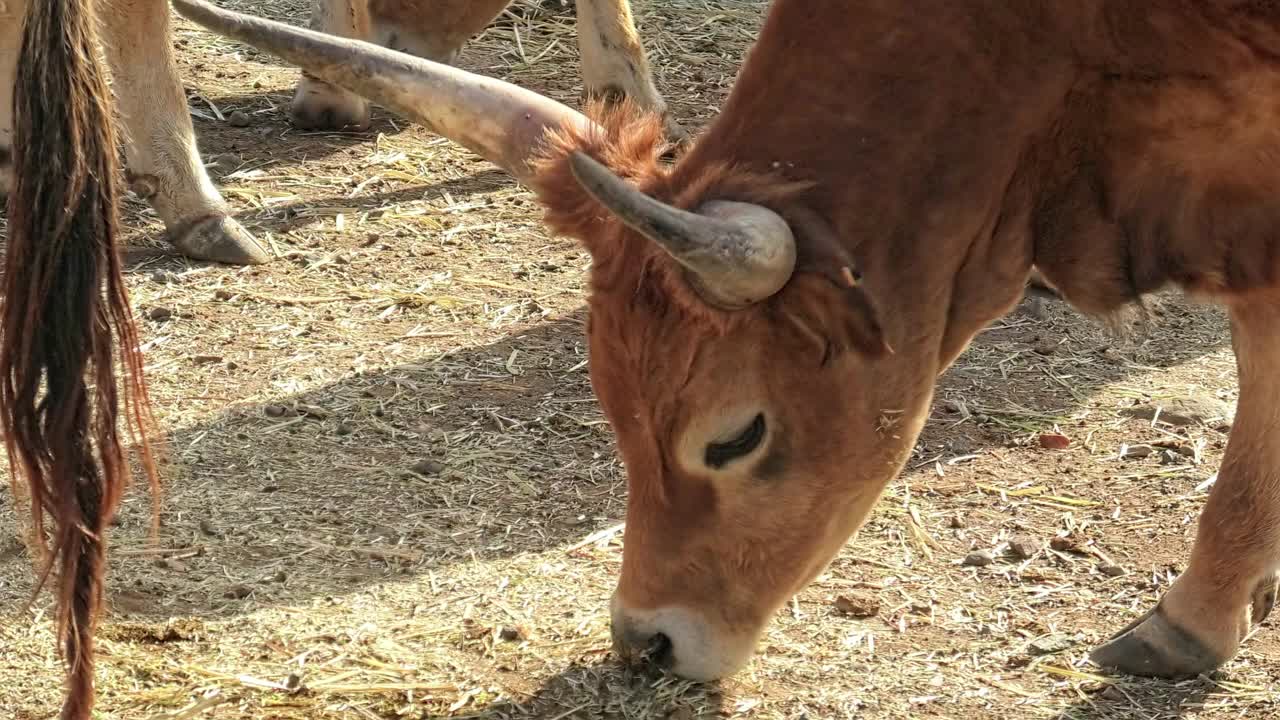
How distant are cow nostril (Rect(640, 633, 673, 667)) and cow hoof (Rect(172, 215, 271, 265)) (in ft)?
10.2

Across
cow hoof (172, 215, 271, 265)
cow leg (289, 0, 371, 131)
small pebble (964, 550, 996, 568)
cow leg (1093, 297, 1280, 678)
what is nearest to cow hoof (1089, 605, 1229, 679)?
cow leg (1093, 297, 1280, 678)

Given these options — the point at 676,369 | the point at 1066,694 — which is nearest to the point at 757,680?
the point at 1066,694

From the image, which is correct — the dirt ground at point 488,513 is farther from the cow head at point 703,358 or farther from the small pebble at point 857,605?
the cow head at point 703,358

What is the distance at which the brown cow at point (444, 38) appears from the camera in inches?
262

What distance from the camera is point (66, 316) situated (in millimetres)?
2988

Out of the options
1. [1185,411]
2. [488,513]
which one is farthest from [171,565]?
[1185,411]

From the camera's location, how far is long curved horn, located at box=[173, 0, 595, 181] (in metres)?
3.40

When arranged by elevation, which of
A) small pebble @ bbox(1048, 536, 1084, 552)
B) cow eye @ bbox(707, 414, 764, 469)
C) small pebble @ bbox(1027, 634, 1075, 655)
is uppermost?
cow eye @ bbox(707, 414, 764, 469)

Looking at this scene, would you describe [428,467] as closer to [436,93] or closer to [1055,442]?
[436,93]

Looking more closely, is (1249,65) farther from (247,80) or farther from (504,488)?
(247,80)

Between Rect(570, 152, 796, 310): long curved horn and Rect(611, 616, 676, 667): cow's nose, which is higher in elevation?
Rect(570, 152, 796, 310): long curved horn

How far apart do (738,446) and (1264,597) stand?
4.78ft

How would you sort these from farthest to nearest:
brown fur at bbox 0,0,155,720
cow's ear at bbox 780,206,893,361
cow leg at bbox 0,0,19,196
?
cow leg at bbox 0,0,19,196 → cow's ear at bbox 780,206,893,361 → brown fur at bbox 0,0,155,720

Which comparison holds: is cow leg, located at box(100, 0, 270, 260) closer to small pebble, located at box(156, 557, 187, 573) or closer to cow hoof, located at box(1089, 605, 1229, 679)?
small pebble, located at box(156, 557, 187, 573)
